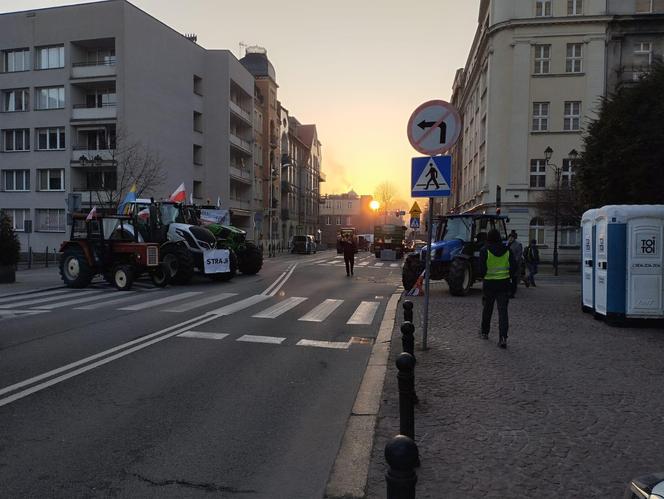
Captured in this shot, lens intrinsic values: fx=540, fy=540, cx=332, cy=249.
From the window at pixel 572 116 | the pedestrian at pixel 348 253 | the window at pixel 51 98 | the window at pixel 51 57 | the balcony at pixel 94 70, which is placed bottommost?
the pedestrian at pixel 348 253

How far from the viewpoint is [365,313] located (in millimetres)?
12273

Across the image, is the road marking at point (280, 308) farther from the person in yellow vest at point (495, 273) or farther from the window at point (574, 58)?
the window at point (574, 58)

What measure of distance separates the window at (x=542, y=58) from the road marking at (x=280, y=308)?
2970 cm

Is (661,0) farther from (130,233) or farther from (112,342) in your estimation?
(112,342)

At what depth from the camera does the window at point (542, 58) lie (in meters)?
36.5

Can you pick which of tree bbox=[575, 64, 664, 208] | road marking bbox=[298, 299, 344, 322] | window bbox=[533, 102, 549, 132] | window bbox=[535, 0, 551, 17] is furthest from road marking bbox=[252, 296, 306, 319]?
window bbox=[535, 0, 551, 17]

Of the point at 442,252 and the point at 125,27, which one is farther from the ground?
the point at 125,27

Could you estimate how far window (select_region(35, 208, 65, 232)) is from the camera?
39875 millimetres

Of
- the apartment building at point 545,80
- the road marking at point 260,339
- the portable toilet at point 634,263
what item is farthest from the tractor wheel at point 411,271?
the apartment building at point 545,80

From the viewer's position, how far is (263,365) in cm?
711

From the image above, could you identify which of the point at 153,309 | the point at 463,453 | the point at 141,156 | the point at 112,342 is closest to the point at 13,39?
the point at 141,156

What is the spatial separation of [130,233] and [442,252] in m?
10.3

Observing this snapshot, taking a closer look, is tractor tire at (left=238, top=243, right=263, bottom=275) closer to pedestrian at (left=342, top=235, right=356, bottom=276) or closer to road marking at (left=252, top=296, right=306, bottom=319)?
pedestrian at (left=342, top=235, right=356, bottom=276)

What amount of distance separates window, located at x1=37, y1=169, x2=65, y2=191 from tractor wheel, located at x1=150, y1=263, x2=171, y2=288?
27.0 metres
